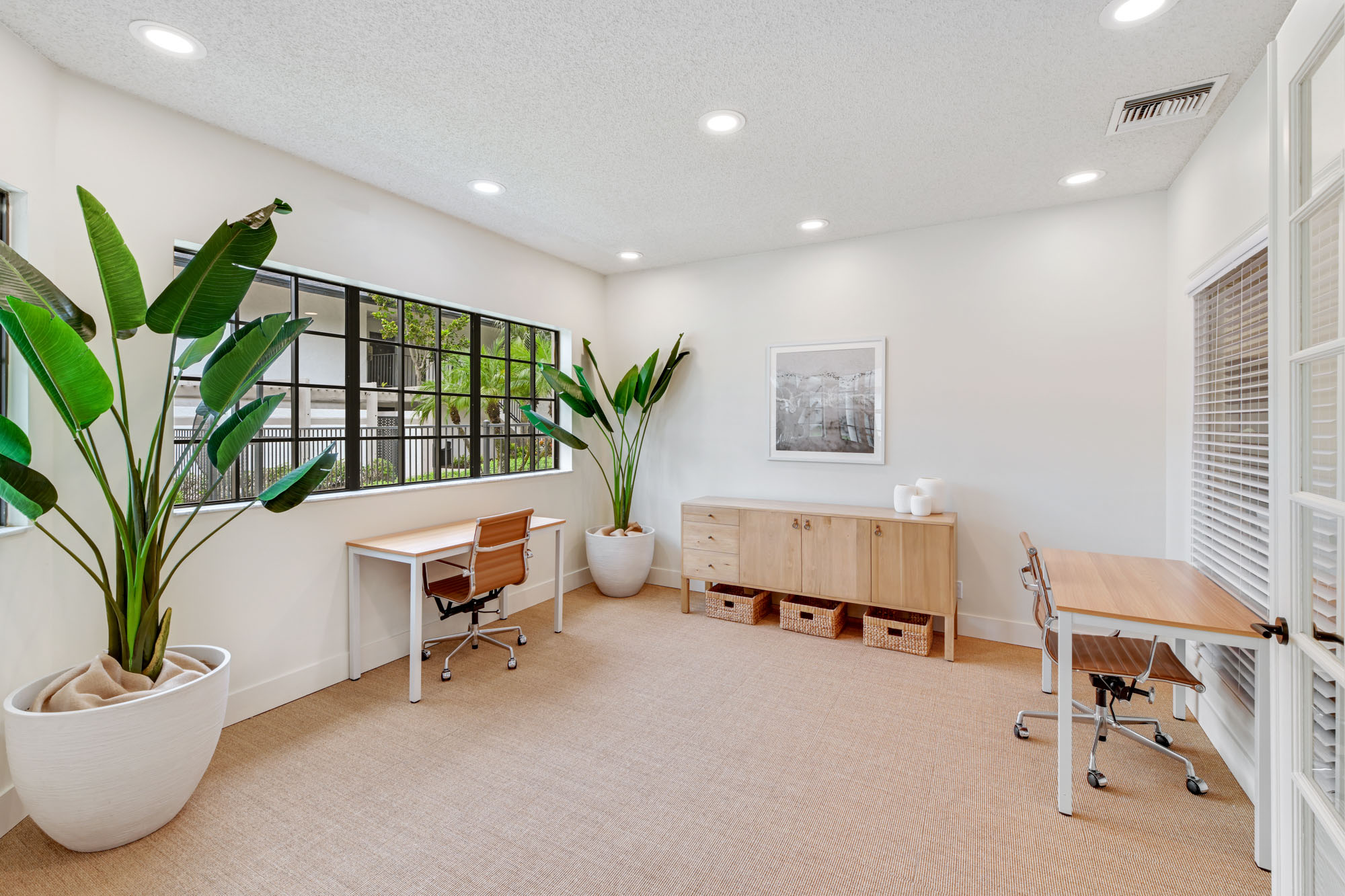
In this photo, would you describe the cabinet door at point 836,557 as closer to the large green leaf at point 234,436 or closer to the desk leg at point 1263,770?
the desk leg at point 1263,770

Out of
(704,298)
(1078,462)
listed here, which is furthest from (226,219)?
(1078,462)

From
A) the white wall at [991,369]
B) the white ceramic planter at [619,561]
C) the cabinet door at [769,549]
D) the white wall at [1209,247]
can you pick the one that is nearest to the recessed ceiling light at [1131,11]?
the white wall at [1209,247]

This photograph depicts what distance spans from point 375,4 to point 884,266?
3.36 m

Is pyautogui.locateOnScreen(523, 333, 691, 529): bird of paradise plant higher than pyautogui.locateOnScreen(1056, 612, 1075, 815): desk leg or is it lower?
higher

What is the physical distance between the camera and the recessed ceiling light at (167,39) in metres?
2.01

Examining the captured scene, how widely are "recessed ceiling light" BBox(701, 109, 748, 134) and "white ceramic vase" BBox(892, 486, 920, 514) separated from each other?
2.41 meters

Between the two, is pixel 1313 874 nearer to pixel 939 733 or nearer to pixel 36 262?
pixel 939 733

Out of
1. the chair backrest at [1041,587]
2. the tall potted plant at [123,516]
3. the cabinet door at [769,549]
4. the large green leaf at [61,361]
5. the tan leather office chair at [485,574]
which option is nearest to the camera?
the large green leaf at [61,361]

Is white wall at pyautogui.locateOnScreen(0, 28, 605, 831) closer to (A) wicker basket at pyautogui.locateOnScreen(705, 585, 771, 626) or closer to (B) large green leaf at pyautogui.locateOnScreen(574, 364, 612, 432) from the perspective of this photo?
(B) large green leaf at pyautogui.locateOnScreen(574, 364, 612, 432)

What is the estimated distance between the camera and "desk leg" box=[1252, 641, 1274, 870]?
1.84 metres

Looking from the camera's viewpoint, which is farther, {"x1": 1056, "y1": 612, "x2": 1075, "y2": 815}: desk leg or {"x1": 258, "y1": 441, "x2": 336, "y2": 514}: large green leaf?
{"x1": 258, "y1": 441, "x2": 336, "y2": 514}: large green leaf

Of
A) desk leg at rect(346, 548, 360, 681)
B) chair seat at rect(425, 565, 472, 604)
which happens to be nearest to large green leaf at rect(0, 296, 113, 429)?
desk leg at rect(346, 548, 360, 681)

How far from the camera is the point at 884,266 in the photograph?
4.19 m

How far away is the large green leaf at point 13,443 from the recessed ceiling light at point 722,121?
2661 millimetres
